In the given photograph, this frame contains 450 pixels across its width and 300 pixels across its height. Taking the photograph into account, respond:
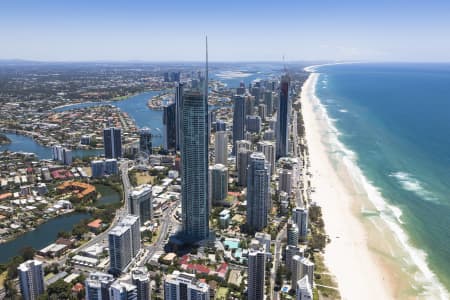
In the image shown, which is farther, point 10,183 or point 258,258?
point 10,183

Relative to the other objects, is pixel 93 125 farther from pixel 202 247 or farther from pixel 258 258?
pixel 258 258

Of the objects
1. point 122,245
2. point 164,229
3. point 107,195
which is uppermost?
point 122,245

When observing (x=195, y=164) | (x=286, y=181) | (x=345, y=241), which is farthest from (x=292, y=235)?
(x=286, y=181)

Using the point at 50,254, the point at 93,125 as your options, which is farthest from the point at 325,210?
the point at 93,125

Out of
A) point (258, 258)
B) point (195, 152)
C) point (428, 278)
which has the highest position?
point (195, 152)

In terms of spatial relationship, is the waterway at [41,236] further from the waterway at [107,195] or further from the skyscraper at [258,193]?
the skyscraper at [258,193]

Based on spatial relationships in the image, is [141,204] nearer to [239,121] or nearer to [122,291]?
[122,291]

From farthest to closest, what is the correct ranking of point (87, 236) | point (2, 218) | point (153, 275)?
point (2, 218)
point (87, 236)
point (153, 275)
